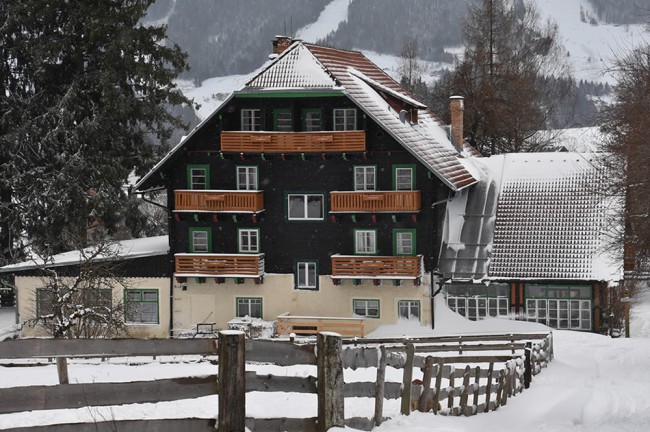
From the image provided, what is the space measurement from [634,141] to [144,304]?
69.9ft

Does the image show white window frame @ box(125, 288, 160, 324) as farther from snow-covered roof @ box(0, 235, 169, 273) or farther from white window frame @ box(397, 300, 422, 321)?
white window frame @ box(397, 300, 422, 321)

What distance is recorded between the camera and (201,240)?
38.3 m

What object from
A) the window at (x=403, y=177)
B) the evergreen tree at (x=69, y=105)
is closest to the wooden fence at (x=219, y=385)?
the window at (x=403, y=177)

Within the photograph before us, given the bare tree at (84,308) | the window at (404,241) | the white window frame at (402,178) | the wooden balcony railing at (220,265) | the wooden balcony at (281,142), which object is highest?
the wooden balcony at (281,142)

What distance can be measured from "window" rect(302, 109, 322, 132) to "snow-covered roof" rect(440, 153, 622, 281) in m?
6.85

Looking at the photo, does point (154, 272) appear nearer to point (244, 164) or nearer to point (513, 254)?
point (244, 164)

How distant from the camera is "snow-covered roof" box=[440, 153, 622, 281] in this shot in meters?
36.2

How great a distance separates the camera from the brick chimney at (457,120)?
4366cm

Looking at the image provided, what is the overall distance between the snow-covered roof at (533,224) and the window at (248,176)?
825 centimetres

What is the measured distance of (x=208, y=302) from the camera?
3797 centimetres

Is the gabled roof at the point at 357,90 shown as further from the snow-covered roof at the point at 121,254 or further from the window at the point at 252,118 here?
the snow-covered roof at the point at 121,254

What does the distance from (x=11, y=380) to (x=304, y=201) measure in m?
16.4

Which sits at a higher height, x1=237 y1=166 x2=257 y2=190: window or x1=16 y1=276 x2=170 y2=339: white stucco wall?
x1=237 y1=166 x2=257 y2=190: window

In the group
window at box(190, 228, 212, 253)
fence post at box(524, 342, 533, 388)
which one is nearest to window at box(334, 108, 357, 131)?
window at box(190, 228, 212, 253)
